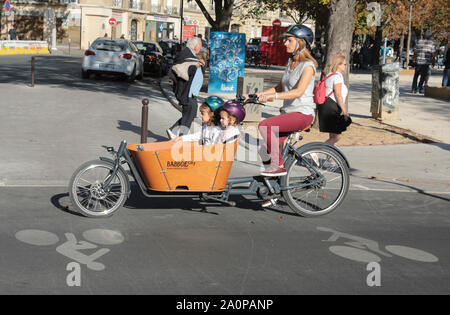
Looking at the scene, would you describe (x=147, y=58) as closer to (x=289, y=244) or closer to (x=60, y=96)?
(x=60, y=96)

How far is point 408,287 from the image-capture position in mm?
Answer: 4824

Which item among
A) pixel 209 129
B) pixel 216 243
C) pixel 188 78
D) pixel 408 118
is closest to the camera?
pixel 216 243

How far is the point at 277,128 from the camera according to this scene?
6.71m

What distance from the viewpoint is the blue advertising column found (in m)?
21.7

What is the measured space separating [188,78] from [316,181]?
4763 millimetres

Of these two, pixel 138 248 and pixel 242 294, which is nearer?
pixel 242 294

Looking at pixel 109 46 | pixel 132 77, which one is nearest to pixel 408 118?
pixel 132 77

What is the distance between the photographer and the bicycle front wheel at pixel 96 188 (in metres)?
6.43

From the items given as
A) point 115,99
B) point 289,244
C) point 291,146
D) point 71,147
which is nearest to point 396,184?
point 291,146

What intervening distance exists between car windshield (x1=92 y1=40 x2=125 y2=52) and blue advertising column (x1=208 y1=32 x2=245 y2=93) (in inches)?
201

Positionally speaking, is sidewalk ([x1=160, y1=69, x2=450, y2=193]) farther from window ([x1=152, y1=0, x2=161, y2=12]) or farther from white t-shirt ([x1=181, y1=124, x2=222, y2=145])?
window ([x1=152, y1=0, x2=161, y2=12])

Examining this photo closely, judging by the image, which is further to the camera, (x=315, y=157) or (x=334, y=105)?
(x=334, y=105)

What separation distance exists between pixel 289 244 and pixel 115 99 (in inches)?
541

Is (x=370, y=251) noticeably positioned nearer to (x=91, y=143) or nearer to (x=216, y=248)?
(x=216, y=248)
